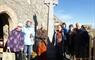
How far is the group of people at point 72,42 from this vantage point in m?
17.1

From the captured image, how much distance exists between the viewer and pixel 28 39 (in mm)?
18297

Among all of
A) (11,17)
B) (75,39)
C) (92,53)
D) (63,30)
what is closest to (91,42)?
(92,53)

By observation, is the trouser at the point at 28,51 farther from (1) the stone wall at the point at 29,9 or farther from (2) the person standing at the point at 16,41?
(1) the stone wall at the point at 29,9

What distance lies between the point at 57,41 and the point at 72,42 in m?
1.09

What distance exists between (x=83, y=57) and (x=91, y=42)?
109cm

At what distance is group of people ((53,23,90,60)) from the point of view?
17.1m

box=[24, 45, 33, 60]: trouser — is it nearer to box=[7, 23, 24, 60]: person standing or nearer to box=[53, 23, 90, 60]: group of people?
box=[7, 23, 24, 60]: person standing

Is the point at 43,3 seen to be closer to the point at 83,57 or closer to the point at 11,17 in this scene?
the point at 11,17

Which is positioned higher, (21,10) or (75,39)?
(21,10)

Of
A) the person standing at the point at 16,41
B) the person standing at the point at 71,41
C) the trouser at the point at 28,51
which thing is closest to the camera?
the person standing at the point at 16,41

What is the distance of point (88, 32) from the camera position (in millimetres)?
17031

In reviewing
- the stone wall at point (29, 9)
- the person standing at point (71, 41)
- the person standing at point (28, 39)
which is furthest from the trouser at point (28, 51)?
the stone wall at point (29, 9)

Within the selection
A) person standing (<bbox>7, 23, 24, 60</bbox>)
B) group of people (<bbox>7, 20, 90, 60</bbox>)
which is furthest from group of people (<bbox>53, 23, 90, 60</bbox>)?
person standing (<bbox>7, 23, 24, 60</bbox>)

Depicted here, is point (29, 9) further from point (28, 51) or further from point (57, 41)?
point (28, 51)
